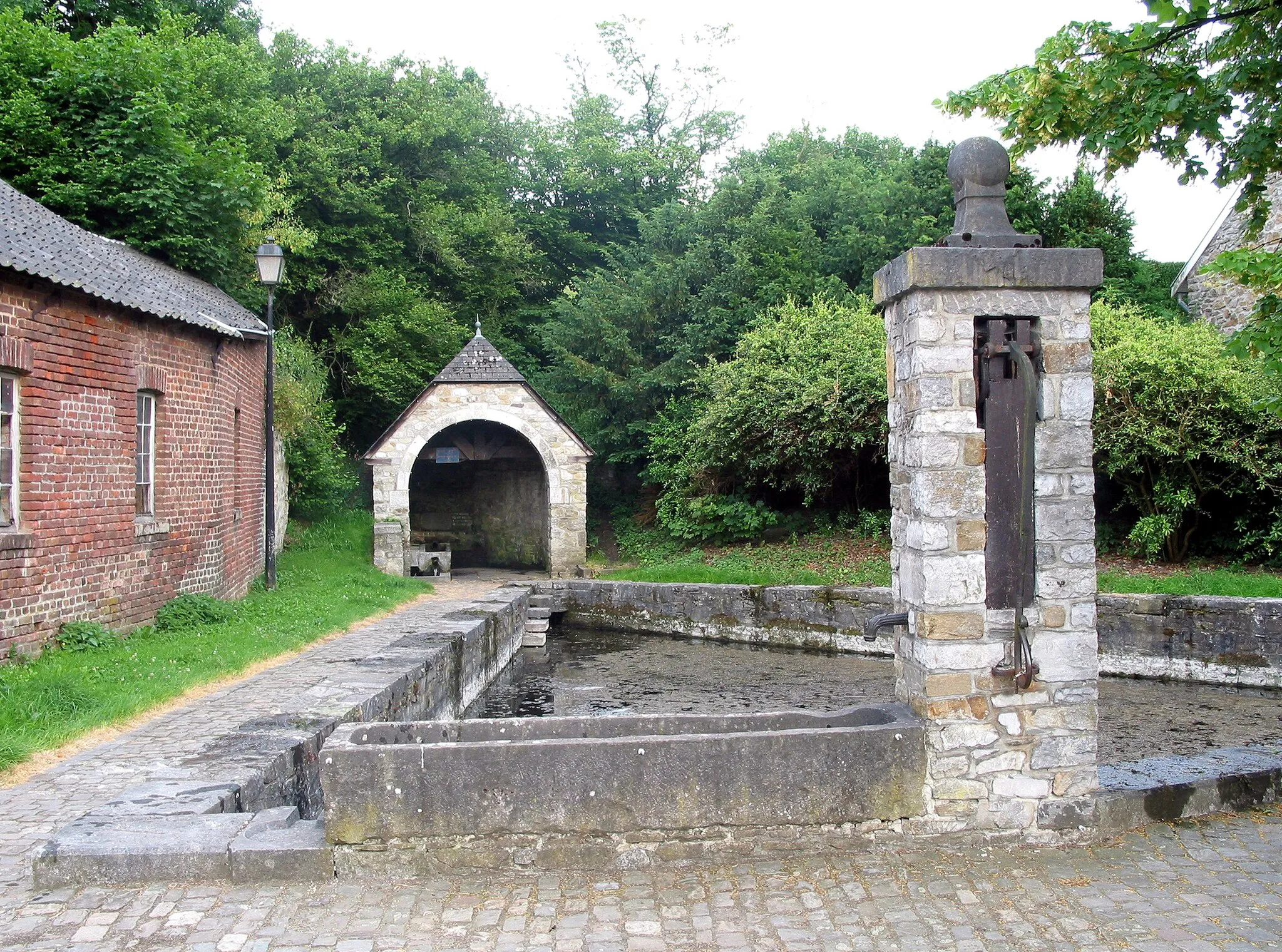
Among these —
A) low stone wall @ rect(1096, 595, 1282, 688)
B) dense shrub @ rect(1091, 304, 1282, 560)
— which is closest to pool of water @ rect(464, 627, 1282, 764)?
low stone wall @ rect(1096, 595, 1282, 688)

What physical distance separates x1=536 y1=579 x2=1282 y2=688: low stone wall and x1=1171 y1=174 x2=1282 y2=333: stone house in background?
7.53 m

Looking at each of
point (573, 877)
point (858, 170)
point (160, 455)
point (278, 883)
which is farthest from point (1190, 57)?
point (858, 170)

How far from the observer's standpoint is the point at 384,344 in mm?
22766

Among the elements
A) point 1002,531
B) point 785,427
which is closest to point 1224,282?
point 785,427

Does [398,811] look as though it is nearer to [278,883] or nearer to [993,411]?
[278,883]

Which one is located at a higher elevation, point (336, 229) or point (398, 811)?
point (336, 229)

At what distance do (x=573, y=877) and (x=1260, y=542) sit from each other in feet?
40.3

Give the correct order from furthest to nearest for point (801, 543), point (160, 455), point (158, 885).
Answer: point (801, 543)
point (160, 455)
point (158, 885)

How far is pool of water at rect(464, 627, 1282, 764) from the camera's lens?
29.1 ft

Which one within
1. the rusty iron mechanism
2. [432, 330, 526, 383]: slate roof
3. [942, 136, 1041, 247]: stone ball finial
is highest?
[432, 330, 526, 383]: slate roof

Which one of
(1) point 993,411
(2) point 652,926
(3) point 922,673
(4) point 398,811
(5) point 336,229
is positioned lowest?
(2) point 652,926

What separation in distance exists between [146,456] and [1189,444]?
1287 cm

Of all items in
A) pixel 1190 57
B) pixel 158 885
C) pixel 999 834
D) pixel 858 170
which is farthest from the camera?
pixel 858 170

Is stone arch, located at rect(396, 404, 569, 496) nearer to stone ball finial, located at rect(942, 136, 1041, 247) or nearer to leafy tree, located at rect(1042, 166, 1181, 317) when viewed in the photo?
leafy tree, located at rect(1042, 166, 1181, 317)
